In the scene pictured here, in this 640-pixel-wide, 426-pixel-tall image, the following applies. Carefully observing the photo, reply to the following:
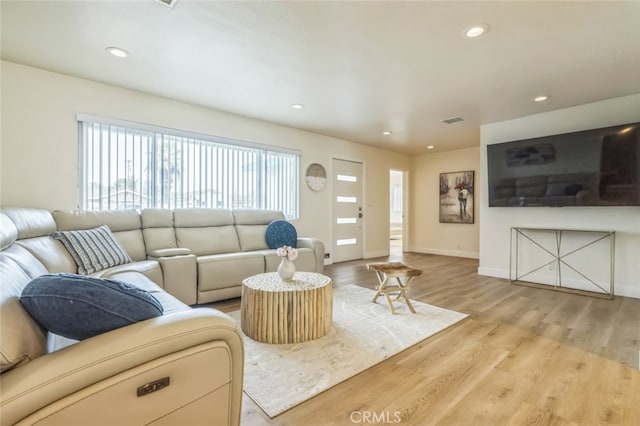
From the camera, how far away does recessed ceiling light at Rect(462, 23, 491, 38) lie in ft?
6.97

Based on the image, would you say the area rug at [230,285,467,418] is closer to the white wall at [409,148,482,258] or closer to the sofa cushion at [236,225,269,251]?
the sofa cushion at [236,225,269,251]

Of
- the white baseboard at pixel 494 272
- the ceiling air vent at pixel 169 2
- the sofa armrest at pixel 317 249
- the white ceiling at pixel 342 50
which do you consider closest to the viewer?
the ceiling air vent at pixel 169 2

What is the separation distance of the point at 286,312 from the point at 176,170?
2.58 m

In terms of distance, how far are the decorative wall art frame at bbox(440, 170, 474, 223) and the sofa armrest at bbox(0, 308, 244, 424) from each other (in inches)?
248

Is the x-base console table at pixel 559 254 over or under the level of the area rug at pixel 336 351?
over

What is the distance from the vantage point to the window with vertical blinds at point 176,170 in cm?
321

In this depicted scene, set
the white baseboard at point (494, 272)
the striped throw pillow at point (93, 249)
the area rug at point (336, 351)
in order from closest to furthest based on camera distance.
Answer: the area rug at point (336, 351) < the striped throw pillow at point (93, 249) < the white baseboard at point (494, 272)

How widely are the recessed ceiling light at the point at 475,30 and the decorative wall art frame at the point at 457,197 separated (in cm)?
456

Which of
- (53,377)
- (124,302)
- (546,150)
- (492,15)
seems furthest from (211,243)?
(546,150)

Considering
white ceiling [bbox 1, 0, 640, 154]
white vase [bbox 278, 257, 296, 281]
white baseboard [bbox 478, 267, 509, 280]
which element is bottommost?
white baseboard [bbox 478, 267, 509, 280]

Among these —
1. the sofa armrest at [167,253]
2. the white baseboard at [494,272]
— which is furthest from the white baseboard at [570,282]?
the sofa armrest at [167,253]

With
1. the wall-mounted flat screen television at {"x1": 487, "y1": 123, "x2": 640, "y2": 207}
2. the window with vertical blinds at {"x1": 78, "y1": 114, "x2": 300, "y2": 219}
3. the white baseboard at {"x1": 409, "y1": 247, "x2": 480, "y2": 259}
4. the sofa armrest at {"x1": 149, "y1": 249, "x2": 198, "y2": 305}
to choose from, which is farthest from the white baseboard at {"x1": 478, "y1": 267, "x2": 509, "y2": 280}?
the sofa armrest at {"x1": 149, "y1": 249, "x2": 198, "y2": 305}

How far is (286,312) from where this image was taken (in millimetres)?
2201

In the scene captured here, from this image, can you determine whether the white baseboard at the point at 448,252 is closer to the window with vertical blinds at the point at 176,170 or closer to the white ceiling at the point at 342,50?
the white ceiling at the point at 342,50
